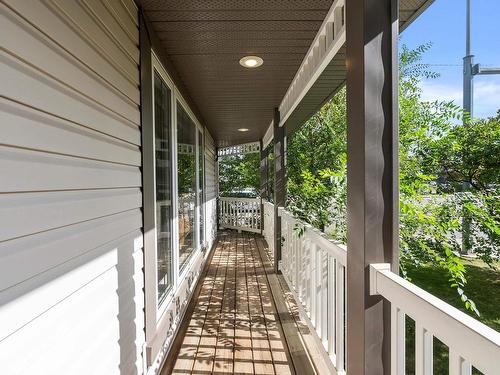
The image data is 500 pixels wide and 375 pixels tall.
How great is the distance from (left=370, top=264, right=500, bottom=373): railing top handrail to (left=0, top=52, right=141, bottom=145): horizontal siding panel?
1.38 m

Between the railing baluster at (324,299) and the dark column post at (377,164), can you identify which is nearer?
the dark column post at (377,164)

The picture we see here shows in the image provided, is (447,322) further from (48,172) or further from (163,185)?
(163,185)

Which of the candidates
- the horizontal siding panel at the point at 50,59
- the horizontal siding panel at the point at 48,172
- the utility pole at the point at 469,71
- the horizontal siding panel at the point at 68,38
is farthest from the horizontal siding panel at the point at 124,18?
the utility pole at the point at 469,71

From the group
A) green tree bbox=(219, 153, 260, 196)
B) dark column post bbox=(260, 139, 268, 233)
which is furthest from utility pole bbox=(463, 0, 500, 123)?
green tree bbox=(219, 153, 260, 196)

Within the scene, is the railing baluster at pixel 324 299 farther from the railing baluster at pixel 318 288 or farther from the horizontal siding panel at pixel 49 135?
the horizontal siding panel at pixel 49 135

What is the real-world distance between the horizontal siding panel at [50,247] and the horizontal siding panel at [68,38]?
0.67m

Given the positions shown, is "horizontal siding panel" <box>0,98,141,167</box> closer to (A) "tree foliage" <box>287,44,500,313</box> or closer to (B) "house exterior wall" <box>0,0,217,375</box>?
(B) "house exterior wall" <box>0,0,217,375</box>

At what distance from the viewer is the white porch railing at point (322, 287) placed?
191cm

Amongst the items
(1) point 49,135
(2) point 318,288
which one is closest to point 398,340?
(2) point 318,288

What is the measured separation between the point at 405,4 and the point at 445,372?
2.70 m

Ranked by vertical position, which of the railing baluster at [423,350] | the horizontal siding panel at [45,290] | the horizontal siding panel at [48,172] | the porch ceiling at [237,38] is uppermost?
the porch ceiling at [237,38]

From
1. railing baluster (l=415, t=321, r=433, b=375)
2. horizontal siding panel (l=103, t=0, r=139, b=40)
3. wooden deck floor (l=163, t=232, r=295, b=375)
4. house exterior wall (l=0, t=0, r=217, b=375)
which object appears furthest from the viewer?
wooden deck floor (l=163, t=232, r=295, b=375)

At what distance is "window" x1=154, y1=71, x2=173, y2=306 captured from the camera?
236cm

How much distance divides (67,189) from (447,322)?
4.34ft
